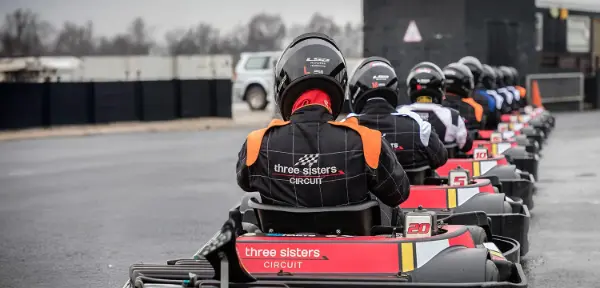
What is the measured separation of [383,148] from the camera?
602cm

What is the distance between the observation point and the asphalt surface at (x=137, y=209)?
9.27 m

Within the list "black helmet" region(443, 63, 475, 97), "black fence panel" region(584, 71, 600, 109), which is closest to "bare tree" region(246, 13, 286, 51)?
"black fence panel" region(584, 71, 600, 109)

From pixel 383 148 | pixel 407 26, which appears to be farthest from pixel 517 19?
pixel 383 148

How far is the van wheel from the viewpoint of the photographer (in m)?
38.2

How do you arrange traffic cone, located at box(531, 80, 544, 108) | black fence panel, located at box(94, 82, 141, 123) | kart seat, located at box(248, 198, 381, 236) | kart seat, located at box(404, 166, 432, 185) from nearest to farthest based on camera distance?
1. kart seat, located at box(248, 198, 381, 236)
2. kart seat, located at box(404, 166, 432, 185)
3. black fence panel, located at box(94, 82, 141, 123)
4. traffic cone, located at box(531, 80, 544, 108)

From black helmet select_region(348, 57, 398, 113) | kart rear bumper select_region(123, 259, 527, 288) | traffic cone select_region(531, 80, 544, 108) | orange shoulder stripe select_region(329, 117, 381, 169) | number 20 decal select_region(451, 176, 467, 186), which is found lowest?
traffic cone select_region(531, 80, 544, 108)

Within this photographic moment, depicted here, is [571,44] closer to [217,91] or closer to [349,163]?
[217,91]

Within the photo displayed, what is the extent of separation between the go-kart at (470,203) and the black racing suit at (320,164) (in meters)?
2.43

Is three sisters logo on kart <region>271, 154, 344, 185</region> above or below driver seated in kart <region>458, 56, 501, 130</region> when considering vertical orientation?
above

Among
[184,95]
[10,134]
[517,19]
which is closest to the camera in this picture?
[10,134]

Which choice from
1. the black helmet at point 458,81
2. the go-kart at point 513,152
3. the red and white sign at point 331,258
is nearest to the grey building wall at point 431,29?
the black helmet at point 458,81

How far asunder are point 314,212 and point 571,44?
37.6m

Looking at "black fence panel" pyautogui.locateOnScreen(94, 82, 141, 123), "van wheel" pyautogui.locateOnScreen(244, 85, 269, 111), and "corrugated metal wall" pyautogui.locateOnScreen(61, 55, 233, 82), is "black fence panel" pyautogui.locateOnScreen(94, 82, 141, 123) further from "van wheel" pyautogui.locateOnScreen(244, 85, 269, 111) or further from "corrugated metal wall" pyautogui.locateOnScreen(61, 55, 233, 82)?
"corrugated metal wall" pyautogui.locateOnScreen(61, 55, 233, 82)

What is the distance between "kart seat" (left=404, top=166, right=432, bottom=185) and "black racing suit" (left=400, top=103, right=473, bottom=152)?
1674 millimetres
